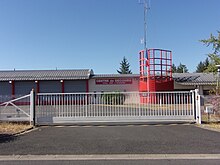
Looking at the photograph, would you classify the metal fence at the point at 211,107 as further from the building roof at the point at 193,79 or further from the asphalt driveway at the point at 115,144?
the building roof at the point at 193,79

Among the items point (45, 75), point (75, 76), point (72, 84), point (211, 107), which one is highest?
point (45, 75)

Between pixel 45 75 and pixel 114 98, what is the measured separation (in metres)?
23.7

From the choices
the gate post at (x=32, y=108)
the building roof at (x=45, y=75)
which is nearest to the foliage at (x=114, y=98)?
the gate post at (x=32, y=108)

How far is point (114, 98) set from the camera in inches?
591

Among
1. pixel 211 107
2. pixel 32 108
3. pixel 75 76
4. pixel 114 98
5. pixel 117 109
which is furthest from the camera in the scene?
pixel 75 76

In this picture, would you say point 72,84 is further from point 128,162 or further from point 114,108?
point 128,162

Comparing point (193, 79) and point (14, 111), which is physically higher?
point (193, 79)

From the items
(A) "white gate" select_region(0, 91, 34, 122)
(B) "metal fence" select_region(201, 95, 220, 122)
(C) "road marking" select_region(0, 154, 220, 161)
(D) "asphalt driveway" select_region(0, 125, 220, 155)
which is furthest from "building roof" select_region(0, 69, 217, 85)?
(C) "road marking" select_region(0, 154, 220, 161)

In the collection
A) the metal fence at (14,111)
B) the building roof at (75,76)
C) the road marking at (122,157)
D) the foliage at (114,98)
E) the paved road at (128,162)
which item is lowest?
the road marking at (122,157)

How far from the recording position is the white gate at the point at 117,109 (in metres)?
14.3

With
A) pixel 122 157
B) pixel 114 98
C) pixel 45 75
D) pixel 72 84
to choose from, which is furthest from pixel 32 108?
pixel 45 75

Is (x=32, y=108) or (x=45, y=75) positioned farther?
(x=45, y=75)

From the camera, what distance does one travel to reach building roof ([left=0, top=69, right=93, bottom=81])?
35844mm

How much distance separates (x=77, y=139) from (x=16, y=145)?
2.17 meters
